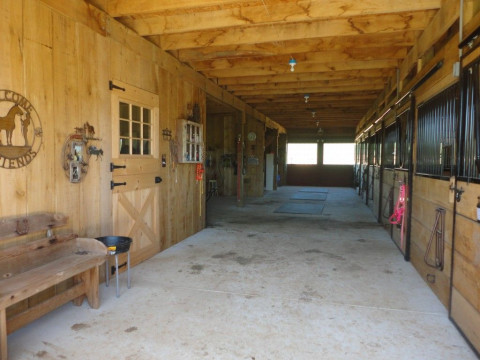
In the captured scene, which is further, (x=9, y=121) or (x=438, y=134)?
(x=438, y=134)

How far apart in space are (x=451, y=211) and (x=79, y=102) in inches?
127

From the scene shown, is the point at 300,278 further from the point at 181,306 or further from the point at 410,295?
the point at 181,306

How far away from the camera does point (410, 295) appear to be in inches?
120

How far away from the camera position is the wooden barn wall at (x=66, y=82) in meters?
2.38

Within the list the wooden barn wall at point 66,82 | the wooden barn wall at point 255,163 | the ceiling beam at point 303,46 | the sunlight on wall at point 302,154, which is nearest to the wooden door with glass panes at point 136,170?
the wooden barn wall at point 66,82

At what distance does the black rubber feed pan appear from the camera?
279 cm

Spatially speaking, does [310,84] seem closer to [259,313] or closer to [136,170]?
[136,170]

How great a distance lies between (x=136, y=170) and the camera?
3820 millimetres

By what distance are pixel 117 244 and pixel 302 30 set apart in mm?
3012

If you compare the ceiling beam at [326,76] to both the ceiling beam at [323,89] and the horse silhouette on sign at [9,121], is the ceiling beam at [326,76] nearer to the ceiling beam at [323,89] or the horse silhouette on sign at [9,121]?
the ceiling beam at [323,89]

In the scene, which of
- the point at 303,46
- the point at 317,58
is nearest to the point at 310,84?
the point at 317,58

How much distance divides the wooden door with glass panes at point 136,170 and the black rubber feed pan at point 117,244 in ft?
1.41

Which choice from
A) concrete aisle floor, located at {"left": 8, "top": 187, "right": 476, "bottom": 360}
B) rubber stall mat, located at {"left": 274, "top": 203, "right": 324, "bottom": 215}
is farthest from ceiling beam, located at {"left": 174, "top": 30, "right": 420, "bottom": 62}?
rubber stall mat, located at {"left": 274, "top": 203, "right": 324, "bottom": 215}

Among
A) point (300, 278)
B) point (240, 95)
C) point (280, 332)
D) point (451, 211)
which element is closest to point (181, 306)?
point (280, 332)
